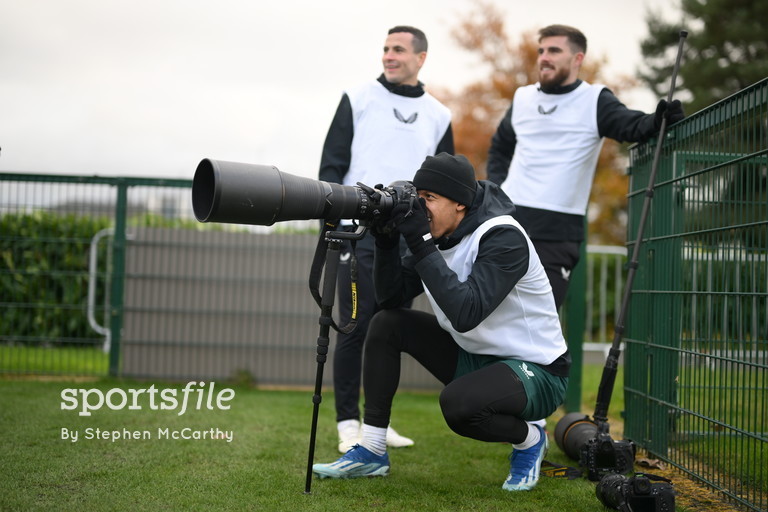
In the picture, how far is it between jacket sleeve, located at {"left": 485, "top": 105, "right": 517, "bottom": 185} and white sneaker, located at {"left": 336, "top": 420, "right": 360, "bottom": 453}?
135 cm

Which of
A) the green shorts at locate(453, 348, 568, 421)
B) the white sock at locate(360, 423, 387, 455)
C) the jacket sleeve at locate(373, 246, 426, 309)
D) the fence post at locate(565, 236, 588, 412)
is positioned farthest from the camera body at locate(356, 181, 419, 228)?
the fence post at locate(565, 236, 588, 412)

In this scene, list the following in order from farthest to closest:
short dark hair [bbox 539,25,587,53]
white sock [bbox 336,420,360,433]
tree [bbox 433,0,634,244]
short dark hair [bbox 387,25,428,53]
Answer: tree [bbox 433,0,634,244], short dark hair [bbox 387,25,428,53], short dark hair [bbox 539,25,587,53], white sock [bbox 336,420,360,433]

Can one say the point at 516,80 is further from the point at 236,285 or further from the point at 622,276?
the point at 236,285

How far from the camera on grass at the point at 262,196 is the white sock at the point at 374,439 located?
32.1 inches

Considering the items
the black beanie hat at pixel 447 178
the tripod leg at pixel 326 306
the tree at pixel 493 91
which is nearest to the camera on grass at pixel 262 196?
the tripod leg at pixel 326 306

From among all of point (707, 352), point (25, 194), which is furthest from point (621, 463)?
point (25, 194)

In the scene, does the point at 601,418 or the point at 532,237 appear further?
the point at 532,237

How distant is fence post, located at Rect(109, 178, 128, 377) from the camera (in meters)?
4.95

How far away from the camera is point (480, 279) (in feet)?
7.95

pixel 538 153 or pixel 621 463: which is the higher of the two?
pixel 538 153

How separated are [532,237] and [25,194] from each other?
10.8ft

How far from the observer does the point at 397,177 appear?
3406mm

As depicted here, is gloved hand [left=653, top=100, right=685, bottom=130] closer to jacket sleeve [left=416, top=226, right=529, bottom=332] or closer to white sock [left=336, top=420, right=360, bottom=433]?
jacket sleeve [left=416, top=226, right=529, bottom=332]

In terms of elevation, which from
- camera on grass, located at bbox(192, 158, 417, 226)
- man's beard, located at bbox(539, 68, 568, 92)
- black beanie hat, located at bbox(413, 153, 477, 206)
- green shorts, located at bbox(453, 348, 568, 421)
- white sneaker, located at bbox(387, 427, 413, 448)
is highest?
man's beard, located at bbox(539, 68, 568, 92)
